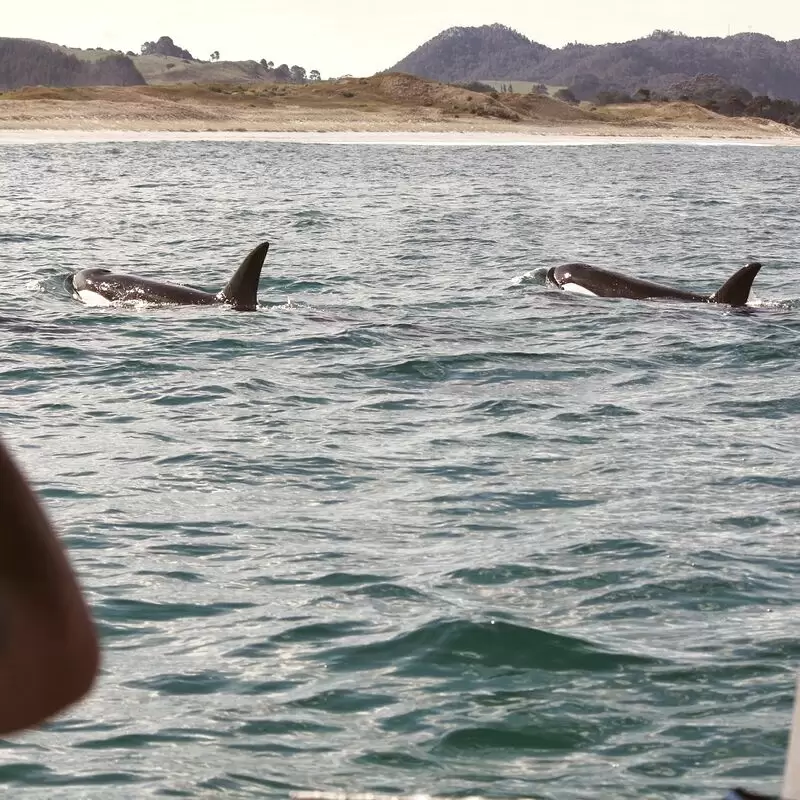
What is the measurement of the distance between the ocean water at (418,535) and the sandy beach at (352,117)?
77532mm

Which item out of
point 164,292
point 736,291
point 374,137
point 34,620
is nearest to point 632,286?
point 736,291

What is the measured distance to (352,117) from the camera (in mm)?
132250

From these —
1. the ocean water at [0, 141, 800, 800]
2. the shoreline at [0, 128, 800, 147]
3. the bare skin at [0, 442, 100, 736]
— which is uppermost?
the shoreline at [0, 128, 800, 147]

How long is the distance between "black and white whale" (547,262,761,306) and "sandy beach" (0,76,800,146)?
72994 millimetres

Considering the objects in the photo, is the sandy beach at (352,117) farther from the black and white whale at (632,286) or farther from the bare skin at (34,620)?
the bare skin at (34,620)

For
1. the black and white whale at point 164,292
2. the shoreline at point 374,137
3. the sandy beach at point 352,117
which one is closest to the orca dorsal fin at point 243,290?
the black and white whale at point 164,292

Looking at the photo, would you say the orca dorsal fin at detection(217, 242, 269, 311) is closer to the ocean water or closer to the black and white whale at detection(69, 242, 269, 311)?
the black and white whale at detection(69, 242, 269, 311)

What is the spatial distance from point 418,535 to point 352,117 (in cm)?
12644

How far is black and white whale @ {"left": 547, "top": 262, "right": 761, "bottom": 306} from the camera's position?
2048 centimetres

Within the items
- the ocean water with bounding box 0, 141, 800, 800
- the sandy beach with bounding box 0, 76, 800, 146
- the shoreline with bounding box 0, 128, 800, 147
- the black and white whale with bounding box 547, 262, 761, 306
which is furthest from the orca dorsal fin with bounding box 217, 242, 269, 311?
the sandy beach with bounding box 0, 76, 800, 146

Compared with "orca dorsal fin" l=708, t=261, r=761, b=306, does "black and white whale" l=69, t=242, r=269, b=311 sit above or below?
below

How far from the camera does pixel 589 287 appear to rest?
22.0 meters

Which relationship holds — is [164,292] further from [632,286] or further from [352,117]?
[352,117]

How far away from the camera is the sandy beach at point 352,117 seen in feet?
346
